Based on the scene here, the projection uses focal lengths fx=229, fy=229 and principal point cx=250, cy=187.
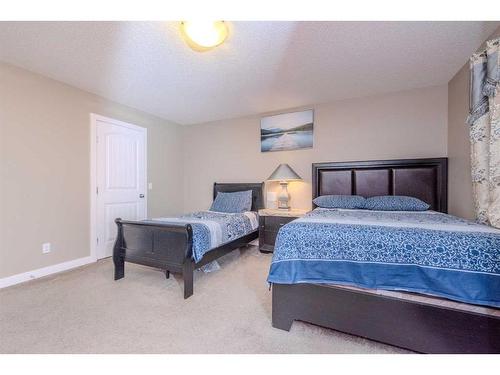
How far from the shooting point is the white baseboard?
2373 millimetres

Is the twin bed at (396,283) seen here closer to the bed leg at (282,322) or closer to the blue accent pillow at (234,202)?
the bed leg at (282,322)

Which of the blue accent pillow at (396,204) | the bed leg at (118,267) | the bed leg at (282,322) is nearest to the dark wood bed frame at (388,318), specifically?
Result: the bed leg at (282,322)

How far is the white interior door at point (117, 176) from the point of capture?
3.28 m

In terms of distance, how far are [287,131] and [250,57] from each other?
1.70 meters

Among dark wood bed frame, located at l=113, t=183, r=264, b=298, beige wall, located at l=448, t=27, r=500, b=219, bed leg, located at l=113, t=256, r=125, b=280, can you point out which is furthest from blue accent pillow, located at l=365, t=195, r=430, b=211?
bed leg, located at l=113, t=256, r=125, b=280

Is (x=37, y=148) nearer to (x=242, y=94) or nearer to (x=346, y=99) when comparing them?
(x=242, y=94)

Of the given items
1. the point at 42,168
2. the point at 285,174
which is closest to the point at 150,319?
the point at 42,168

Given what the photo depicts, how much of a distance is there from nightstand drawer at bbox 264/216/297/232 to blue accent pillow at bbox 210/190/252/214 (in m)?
0.46

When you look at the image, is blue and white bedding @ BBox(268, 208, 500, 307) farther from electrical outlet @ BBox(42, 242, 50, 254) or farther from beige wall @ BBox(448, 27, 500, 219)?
electrical outlet @ BBox(42, 242, 50, 254)

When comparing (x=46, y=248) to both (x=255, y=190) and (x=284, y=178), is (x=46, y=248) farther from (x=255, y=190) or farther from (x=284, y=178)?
(x=284, y=178)

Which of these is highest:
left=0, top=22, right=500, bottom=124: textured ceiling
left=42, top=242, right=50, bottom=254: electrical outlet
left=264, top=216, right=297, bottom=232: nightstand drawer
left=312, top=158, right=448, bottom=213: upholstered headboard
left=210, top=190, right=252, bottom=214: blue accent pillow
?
left=0, top=22, right=500, bottom=124: textured ceiling

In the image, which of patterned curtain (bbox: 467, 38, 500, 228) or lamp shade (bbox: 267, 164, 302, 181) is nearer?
patterned curtain (bbox: 467, 38, 500, 228)

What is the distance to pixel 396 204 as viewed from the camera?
103 inches
